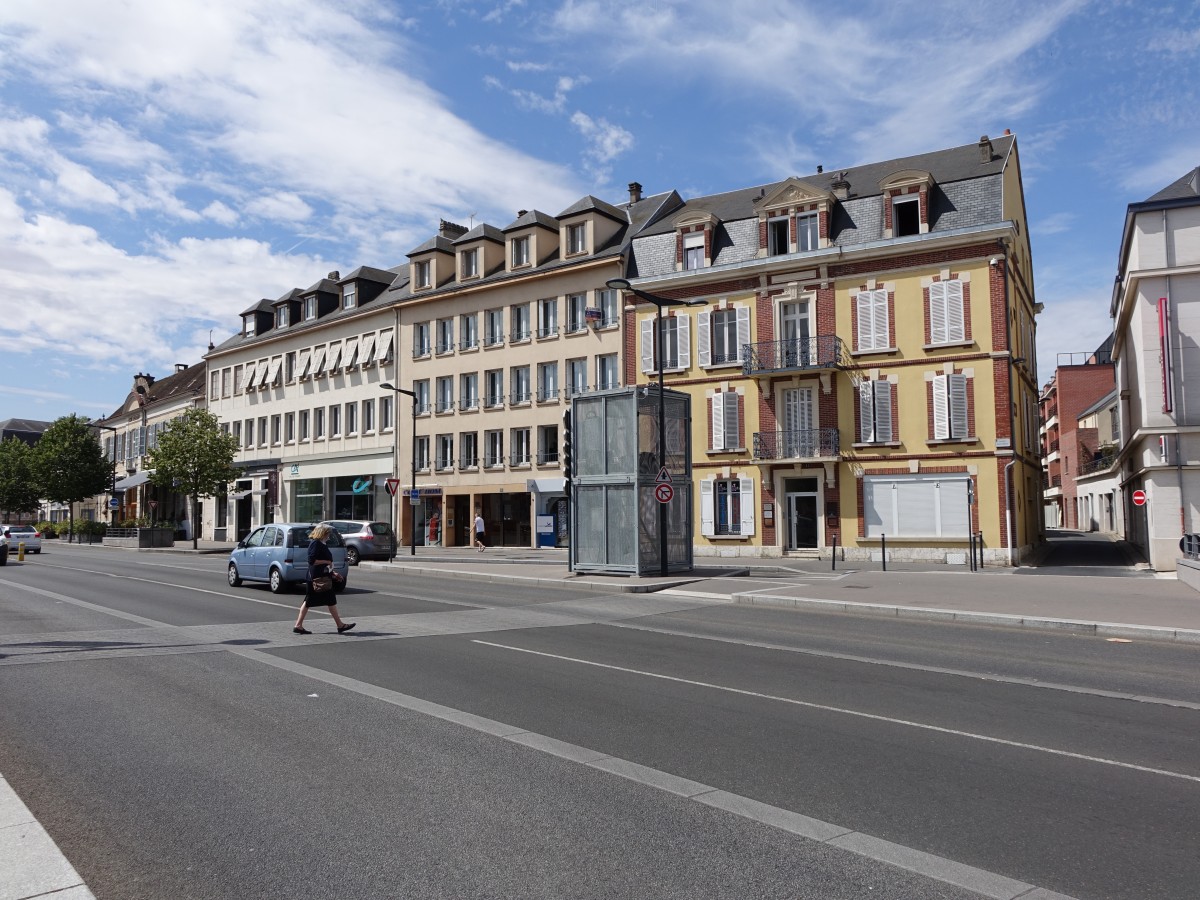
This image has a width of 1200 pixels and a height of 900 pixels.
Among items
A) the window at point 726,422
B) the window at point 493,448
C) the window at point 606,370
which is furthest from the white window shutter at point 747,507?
the window at point 493,448

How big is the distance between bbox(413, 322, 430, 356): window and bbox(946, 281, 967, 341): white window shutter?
25.6 metres

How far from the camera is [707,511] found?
112 feet

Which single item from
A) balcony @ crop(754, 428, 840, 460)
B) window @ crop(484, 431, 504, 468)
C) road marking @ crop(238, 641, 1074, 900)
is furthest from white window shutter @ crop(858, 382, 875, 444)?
road marking @ crop(238, 641, 1074, 900)

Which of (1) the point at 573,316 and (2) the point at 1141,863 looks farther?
(1) the point at 573,316

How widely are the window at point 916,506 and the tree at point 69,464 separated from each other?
60861 mm

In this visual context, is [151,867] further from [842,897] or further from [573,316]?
[573,316]

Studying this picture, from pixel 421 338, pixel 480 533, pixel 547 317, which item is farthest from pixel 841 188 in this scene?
pixel 421 338

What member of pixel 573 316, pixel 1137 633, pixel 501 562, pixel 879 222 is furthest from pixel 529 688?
pixel 573 316

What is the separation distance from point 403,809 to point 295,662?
5.73 metres

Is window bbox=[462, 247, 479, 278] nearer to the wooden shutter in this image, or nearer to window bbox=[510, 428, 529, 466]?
window bbox=[510, 428, 529, 466]

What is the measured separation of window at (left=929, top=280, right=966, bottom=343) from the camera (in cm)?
2983

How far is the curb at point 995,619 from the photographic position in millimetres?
12820

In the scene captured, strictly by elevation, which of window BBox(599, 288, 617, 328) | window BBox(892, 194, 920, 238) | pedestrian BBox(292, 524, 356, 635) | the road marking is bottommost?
the road marking

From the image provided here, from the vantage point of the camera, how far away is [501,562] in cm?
3050
